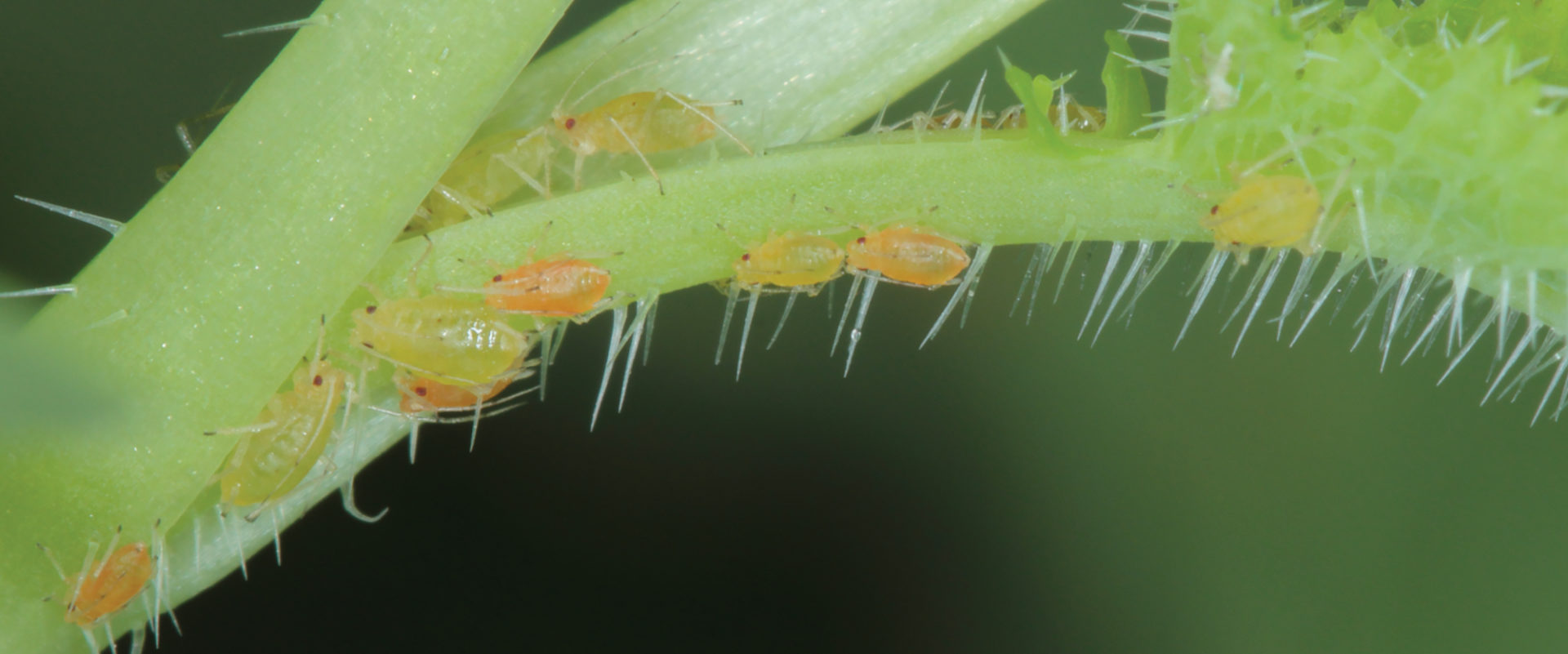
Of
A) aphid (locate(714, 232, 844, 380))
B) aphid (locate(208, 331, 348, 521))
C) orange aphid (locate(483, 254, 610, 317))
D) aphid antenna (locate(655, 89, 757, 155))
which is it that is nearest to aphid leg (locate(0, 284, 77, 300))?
aphid (locate(208, 331, 348, 521))

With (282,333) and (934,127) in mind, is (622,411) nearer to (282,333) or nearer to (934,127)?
(934,127)

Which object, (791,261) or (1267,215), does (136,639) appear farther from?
(1267,215)

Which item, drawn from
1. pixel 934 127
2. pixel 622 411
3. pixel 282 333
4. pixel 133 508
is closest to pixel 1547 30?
pixel 934 127

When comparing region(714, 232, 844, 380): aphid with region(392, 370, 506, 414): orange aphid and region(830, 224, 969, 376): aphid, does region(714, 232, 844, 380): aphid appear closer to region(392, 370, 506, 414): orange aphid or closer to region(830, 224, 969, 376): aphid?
region(830, 224, 969, 376): aphid

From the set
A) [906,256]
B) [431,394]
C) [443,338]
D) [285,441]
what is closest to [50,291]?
[285,441]

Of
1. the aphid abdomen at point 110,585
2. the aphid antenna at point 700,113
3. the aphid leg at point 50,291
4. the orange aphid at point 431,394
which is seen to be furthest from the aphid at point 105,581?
the aphid antenna at point 700,113

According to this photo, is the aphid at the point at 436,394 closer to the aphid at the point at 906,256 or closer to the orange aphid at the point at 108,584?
the orange aphid at the point at 108,584
